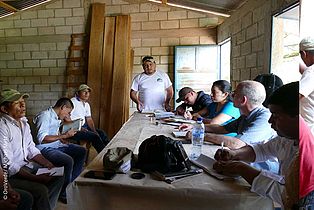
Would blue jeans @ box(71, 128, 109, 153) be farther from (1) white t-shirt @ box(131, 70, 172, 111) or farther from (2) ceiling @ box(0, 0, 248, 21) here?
(2) ceiling @ box(0, 0, 248, 21)

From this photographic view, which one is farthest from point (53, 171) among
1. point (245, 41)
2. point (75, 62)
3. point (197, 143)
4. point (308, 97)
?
point (75, 62)

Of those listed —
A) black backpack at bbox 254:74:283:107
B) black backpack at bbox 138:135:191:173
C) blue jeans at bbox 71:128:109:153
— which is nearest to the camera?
black backpack at bbox 254:74:283:107

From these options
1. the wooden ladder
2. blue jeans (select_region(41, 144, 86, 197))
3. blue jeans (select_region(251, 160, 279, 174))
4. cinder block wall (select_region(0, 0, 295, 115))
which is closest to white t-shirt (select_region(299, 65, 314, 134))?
blue jeans (select_region(251, 160, 279, 174))

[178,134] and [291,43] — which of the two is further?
[178,134]

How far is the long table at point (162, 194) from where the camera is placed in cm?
67

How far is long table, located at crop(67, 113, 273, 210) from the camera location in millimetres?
666

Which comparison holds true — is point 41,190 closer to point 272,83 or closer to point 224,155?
point 224,155

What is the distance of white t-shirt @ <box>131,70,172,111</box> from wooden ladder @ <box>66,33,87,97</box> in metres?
0.93

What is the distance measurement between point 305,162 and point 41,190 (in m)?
1.19

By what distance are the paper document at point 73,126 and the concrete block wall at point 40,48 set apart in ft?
0.78

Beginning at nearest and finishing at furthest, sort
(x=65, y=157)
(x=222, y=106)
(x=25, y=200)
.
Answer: (x=25, y=200)
(x=65, y=157)
(x=222, y=106)

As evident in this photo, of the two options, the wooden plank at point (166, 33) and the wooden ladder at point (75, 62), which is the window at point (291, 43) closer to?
the wooden plank at point (166, 33)

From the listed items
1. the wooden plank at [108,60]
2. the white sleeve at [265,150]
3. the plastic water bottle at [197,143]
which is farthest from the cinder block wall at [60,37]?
the white sleeve at [265,150]

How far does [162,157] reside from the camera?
0.76 meters
